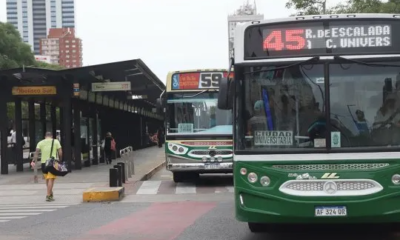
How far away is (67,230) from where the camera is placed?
9.05m

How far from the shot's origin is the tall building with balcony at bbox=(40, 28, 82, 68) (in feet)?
470

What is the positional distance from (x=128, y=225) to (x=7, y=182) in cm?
→ 1056

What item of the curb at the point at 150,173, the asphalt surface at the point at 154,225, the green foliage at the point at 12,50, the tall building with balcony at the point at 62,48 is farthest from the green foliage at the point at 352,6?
the tall building with balcony at the point at 62,48

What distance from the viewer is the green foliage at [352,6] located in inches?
848

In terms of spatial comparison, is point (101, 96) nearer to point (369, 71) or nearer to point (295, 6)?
point (295, 6)

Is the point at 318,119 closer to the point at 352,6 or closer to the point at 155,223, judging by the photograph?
the point at 155,223

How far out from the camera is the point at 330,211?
6.23 meters

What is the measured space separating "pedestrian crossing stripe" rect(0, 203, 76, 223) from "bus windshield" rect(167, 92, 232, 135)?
4097mm

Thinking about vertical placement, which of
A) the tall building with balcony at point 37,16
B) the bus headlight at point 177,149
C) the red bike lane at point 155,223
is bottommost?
the red bike lane at point 155,223

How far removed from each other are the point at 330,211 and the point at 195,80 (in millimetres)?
9344

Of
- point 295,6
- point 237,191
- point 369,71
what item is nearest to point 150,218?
point 237,191

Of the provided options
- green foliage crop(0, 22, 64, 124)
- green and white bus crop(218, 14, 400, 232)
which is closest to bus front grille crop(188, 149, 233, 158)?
green and white bus crop(218, 14, 400, 232)

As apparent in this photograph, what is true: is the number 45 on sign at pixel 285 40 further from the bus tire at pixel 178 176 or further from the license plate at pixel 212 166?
the bus tire at pixel 178 176

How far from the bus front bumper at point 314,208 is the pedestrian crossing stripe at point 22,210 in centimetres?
617
